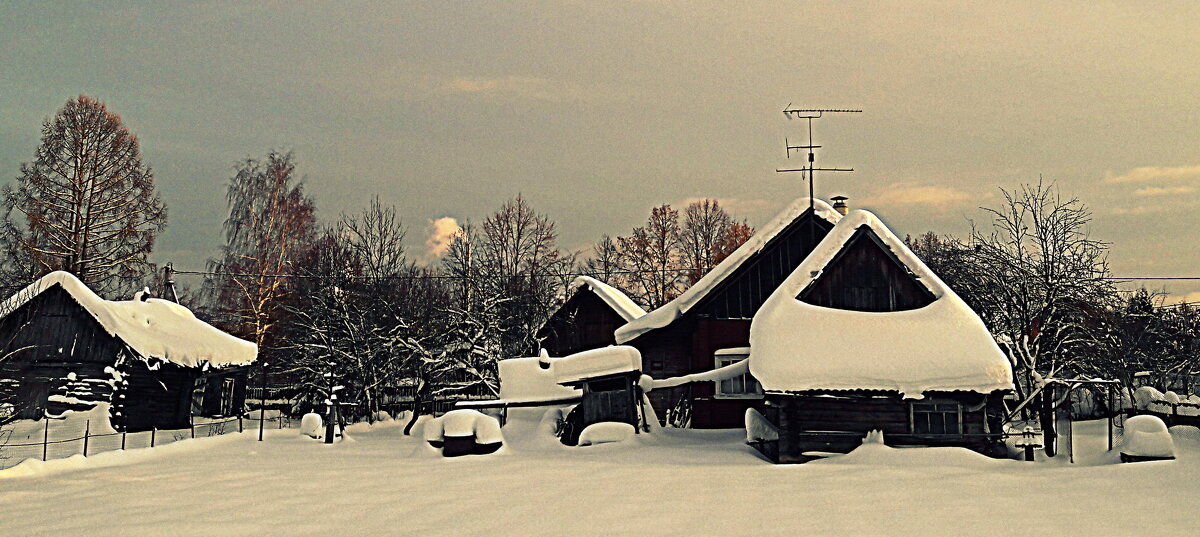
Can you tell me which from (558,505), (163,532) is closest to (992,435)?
(558,505)

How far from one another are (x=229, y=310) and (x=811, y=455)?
3174 cm

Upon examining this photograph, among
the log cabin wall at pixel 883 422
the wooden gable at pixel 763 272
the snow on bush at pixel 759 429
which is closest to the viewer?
the log cabin wall at pixel 883 422

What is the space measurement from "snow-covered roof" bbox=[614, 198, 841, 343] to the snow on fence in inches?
497

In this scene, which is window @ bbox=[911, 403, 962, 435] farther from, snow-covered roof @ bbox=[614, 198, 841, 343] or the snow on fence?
the snow on fence

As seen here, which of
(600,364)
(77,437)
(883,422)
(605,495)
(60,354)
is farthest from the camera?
(60,354)

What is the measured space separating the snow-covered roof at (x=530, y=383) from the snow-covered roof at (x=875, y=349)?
704 centimetres

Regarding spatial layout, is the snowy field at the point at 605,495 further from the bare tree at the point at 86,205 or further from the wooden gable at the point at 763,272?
the bare tree at the point at 86,205

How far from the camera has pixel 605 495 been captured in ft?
46.0

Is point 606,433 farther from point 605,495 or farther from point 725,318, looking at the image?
point 605,495

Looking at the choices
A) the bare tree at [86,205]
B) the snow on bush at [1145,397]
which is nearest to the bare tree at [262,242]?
the bare tree at [86,205]

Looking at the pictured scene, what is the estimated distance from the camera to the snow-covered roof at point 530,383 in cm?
2506

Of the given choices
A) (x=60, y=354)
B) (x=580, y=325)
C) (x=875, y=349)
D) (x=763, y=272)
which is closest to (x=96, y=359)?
(x=60, y=354)

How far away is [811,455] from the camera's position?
18422 millimetres

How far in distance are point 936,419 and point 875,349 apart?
1.85 metres
